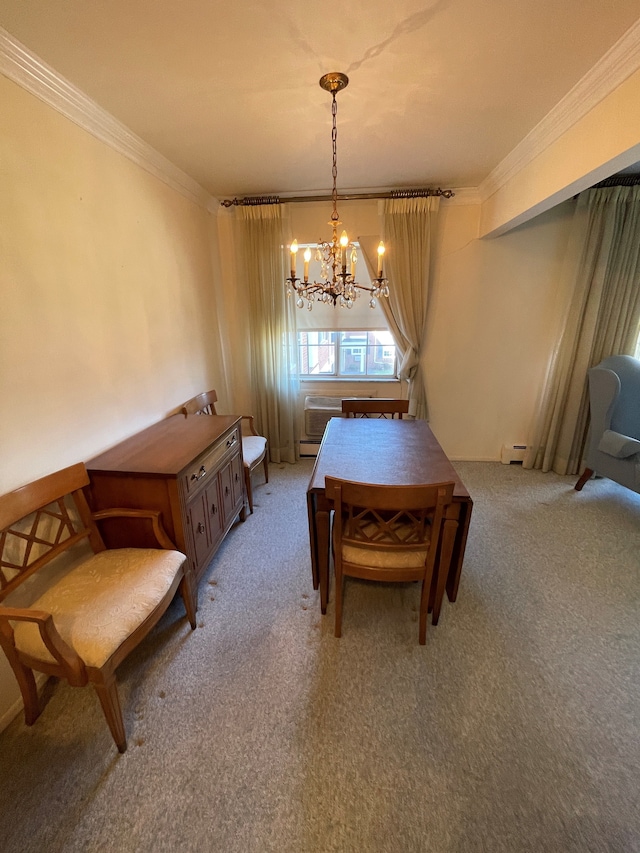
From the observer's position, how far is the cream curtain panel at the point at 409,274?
309cm

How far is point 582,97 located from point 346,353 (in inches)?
95.7

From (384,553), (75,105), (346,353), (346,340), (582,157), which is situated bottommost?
(384,553)

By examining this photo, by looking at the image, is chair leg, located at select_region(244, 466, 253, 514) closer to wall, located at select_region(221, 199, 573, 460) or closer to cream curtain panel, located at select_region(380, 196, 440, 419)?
wall, located at select_region(221, 199, 573, 460)

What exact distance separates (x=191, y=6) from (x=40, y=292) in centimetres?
126

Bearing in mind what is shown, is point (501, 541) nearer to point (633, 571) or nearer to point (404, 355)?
point (633, 571)

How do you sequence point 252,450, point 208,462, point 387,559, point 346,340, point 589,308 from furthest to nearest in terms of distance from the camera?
1. point 346,340
2. point 589,308
3. point 252,450
4. point 208,462
5. point 387,559

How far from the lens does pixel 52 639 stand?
1.15 m

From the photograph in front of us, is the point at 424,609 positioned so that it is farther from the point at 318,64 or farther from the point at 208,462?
the point at 318,64

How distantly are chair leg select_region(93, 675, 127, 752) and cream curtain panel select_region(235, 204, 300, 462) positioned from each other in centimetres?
265

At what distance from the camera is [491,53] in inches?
58.5

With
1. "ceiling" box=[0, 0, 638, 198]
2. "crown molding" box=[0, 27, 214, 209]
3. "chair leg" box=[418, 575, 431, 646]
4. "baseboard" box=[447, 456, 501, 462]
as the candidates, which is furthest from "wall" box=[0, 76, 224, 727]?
"baseboard" box=[447, 456, 501, 462]

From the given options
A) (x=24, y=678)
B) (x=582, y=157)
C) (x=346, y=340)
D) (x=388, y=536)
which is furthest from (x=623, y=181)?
(x=24, y=678)

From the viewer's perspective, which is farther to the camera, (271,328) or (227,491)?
Result: (271,328)

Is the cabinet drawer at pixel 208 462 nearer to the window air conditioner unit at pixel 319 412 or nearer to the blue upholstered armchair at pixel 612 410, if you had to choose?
the window air conditioner unit at pixel 319 412
